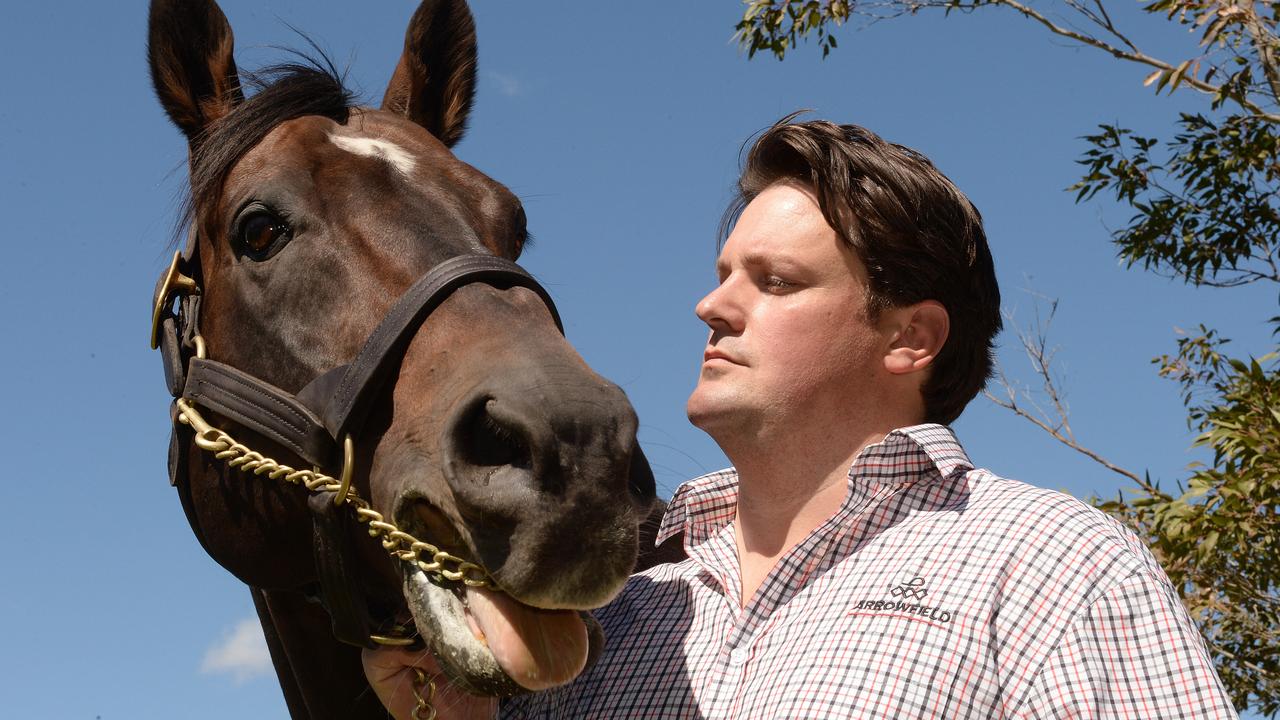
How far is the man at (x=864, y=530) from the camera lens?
1.88m

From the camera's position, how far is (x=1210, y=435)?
5.50 meters

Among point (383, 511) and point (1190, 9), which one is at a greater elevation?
point (1190, 9)

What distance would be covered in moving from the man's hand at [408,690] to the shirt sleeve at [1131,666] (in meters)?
1.13

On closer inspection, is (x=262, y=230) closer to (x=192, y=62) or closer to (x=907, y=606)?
(x=192, y=62)

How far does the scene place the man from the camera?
1.88 metres

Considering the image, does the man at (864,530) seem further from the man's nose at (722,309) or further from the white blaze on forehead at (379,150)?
the white blaze on forehead at (379,150)

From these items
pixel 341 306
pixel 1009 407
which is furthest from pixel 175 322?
pixel 1009 407

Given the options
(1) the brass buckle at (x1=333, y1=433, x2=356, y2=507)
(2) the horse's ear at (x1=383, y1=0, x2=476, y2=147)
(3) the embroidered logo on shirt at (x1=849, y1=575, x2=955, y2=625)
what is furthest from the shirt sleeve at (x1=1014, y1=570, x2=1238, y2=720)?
(2) the horse's ear at (x1=383, y1=0, x2=476, y2=147)

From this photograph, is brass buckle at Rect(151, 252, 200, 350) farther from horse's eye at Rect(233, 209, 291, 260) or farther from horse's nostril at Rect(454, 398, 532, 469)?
horse's nostril at Rect(454, 398, 532, 469)

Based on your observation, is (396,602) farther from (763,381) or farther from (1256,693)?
(1256,693)

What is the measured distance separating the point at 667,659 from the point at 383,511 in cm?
66

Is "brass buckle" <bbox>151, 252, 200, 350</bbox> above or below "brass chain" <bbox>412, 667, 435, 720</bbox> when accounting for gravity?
above

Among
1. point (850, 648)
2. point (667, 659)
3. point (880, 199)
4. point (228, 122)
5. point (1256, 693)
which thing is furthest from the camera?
point (1256, 693)

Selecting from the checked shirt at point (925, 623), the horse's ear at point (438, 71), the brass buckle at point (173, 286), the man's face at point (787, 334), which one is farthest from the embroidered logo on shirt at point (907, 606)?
the horse's ear at point (438, 71)
